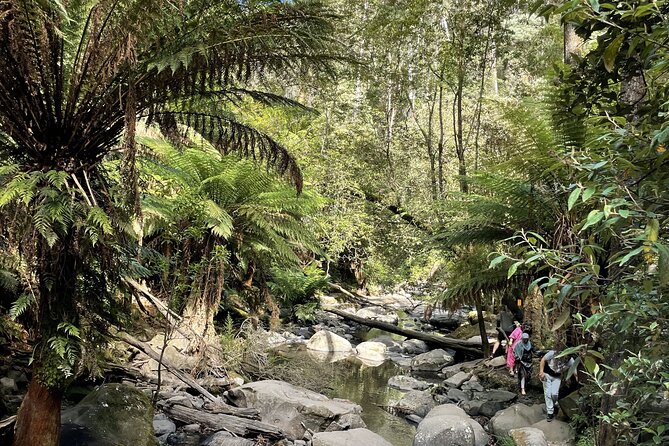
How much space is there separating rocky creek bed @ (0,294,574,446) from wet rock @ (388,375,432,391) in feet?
0.04

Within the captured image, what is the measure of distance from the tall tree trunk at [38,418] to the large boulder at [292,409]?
2.14 meters

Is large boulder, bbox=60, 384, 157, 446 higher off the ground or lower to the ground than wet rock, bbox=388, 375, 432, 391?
higher

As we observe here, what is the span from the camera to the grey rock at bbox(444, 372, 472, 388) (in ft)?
21.2

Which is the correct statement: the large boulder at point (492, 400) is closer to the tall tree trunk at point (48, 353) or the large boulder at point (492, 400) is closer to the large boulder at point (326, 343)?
the large boulder at point (326, 343)

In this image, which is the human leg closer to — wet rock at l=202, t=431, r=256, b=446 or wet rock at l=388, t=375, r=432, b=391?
wet rock at l=388, t=375, r=432, b=391

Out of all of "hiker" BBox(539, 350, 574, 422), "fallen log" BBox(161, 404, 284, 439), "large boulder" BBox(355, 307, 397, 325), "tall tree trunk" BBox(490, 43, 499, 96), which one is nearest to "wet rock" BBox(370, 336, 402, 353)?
"large boulder" BBox(355, 307, 397, 325)

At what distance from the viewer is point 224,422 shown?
4023 mm

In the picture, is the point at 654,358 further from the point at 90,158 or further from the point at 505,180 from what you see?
the point at 505,180

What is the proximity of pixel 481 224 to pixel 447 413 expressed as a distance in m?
1.88

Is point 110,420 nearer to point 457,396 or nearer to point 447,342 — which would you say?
point 457,396

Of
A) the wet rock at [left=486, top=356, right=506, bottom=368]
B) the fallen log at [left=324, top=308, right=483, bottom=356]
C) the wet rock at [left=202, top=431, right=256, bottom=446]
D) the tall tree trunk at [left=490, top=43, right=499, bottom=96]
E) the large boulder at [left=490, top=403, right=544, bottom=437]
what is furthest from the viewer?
the tall tree trunk at [left=490, top=43, right=499, bottom=96]

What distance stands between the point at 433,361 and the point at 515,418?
302cm

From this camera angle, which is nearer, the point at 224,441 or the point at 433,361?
the point at 224,441

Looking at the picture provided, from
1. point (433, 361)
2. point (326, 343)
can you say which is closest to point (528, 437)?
point (433, 361)
